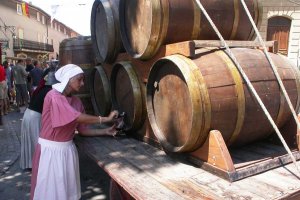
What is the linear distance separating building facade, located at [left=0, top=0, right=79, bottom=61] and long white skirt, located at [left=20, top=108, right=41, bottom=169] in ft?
91.3

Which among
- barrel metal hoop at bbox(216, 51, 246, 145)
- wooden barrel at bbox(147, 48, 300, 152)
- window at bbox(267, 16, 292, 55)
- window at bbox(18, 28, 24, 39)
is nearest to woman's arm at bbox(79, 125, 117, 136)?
wooden barrel at bbox(147, 48, 300, 152)

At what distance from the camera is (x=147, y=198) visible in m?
2.36

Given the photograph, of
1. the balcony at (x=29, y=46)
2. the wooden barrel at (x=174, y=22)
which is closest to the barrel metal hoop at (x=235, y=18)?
the wooden barrel at (x=174, y=22)

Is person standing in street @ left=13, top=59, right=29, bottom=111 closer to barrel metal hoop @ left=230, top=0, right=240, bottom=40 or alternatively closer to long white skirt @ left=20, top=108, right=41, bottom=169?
long white skirt @ left=20, top=108, right=41, bottom=169

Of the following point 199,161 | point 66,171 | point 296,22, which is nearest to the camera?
point 199,161

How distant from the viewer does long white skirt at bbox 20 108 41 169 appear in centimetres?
511

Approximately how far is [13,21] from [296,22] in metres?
34.1

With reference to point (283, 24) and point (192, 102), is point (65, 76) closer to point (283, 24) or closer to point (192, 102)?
point (192, 102)

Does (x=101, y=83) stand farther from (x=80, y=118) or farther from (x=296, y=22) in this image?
(x=296, y=22)

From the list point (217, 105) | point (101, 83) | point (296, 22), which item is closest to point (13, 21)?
point (296, 22)

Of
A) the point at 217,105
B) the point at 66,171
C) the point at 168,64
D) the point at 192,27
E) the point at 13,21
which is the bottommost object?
the point at 66,171

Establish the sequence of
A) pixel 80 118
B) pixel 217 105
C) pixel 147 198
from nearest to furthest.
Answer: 1. pixel 147 198
2. pixel 217 105
3. pixel 80 118

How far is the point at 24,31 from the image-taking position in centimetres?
4416

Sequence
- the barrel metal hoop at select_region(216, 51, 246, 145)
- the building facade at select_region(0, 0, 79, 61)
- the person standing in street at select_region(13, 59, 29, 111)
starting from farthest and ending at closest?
1. the building facade at select_region(0, 0, 79, 61)
2. the person standing in street at select_region(13, 59, 29, 111)
3. the barrel metal hoop at select_region(216, 51, 246, 145)
